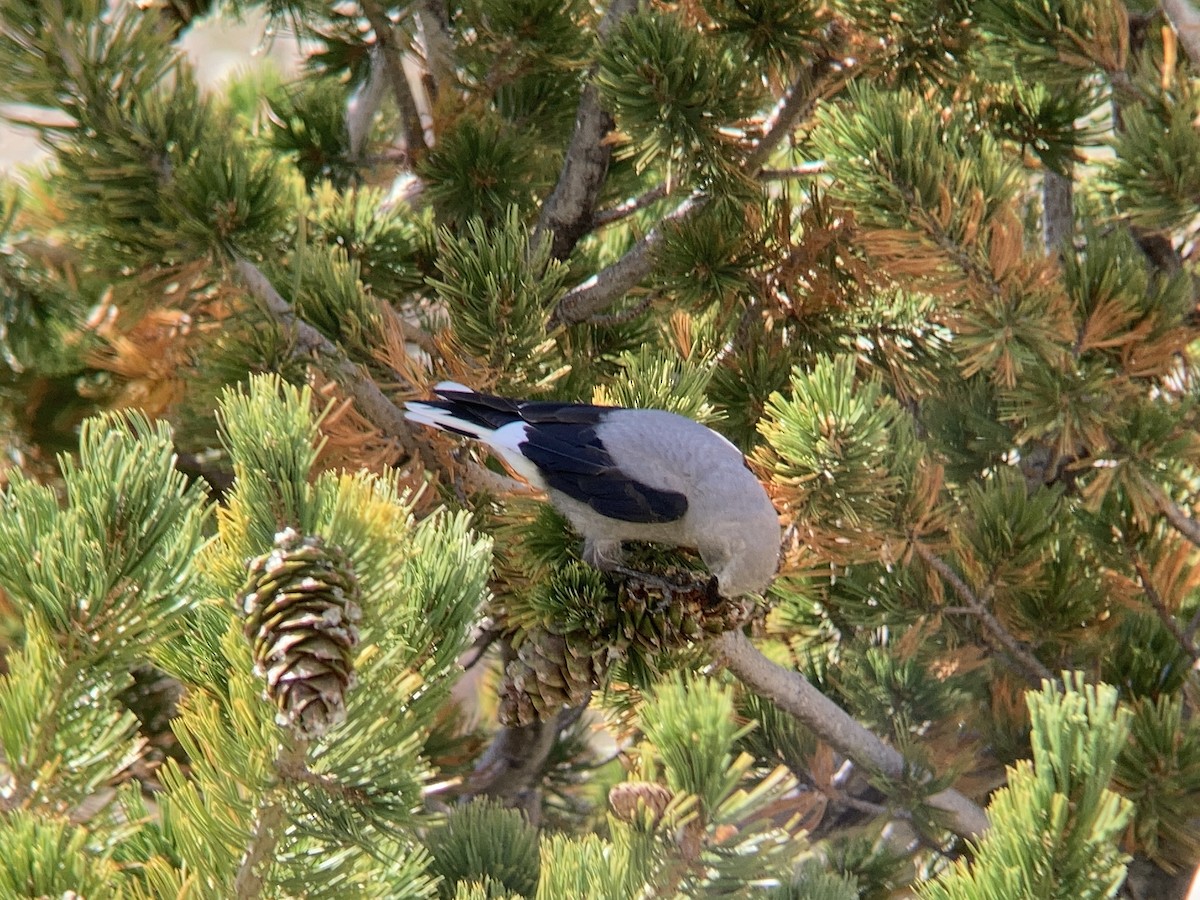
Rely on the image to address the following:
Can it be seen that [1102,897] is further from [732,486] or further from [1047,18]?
[1047,18]

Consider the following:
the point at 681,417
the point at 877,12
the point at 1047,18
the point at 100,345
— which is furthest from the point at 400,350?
the point at 1047,18

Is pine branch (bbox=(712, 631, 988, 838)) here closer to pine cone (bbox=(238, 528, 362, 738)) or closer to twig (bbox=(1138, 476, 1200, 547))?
twig (bbox=(1138, 476, 1200, 547))

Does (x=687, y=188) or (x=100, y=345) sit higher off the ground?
(x=687, y=188)

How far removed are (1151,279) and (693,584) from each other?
0.78 m

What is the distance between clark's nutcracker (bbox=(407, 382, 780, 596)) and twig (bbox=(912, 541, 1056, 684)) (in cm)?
24

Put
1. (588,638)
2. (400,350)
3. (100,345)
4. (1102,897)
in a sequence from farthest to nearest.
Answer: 1. (100,345)
2. (400,350)
3. (588,638)
4. (1102,897)

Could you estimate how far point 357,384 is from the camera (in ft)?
4.44

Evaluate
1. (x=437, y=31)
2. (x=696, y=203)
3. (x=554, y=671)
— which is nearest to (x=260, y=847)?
(x=554, y=671)

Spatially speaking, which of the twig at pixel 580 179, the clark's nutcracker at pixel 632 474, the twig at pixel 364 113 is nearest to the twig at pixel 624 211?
the twig at pixel 580 179

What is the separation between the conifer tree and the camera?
2.27ft

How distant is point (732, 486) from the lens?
4.13ft

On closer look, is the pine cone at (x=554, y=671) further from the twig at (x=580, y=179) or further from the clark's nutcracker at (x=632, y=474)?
the twig at (x=580, y=179)

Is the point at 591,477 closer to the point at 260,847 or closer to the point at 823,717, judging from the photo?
the point at 823,717

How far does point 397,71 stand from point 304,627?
1.28 meters
